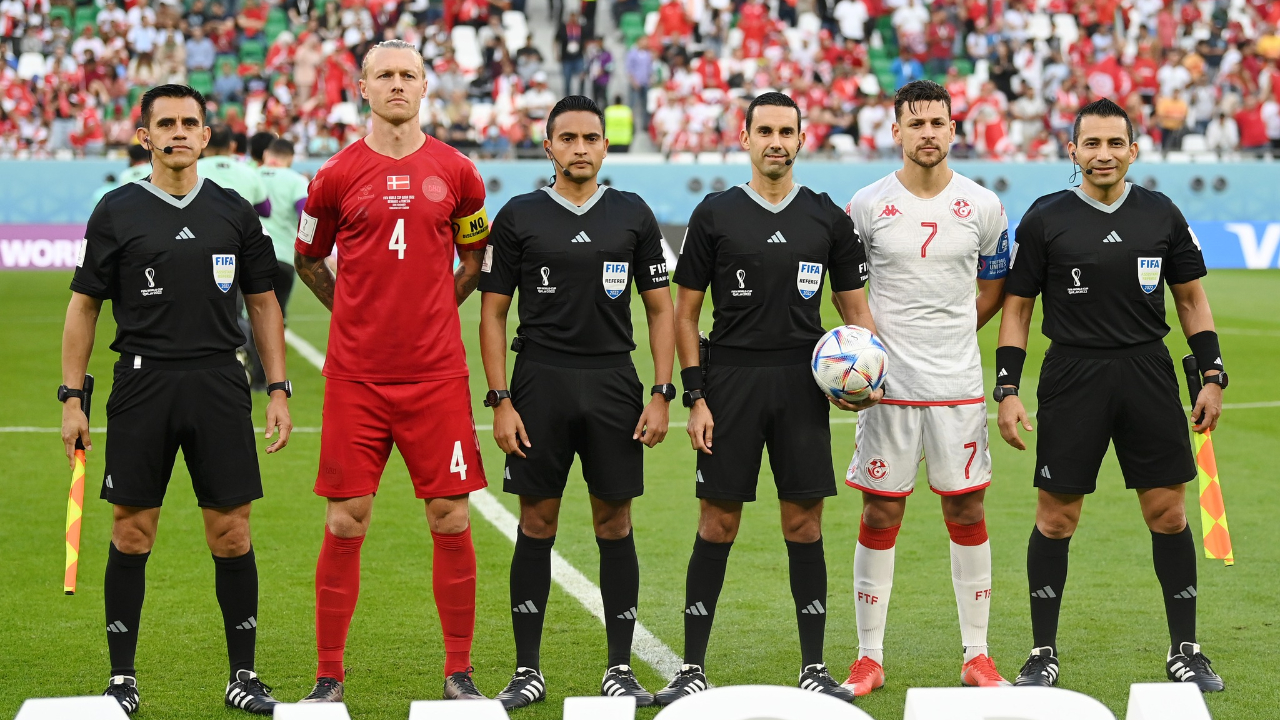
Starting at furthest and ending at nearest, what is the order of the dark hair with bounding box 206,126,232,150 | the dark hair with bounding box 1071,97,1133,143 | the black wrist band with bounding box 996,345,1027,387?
the dark hair with bounding box 206,126,232,150
the black wrist band with bounding box 996,345,1027,387
the dark hair with bounding box 1071,97,1133,143

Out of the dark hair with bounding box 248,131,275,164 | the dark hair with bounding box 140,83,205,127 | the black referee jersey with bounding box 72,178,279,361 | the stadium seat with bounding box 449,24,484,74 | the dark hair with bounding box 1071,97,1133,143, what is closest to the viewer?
the black referee jersey with bounding box 72,178,279,361

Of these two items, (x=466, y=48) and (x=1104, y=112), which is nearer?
(x=1104, y=112)

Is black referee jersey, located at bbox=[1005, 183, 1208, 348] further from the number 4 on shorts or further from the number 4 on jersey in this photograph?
the number 4 on jersey

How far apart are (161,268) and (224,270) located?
8.7 inches

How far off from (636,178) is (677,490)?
44.5 feet

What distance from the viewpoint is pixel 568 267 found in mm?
5410

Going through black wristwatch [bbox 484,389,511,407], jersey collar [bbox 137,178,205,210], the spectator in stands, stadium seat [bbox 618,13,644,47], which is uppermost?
stadium seat [bbox 618,13,644,47]

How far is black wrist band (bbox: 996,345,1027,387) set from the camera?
5.76m

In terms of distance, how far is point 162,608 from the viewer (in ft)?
21.9

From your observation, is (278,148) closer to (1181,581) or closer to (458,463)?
(458,463)

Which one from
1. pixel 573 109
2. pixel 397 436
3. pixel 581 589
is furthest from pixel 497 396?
pixel 581 589

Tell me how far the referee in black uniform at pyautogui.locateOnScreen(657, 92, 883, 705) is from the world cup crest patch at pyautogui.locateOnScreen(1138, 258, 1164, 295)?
43.1 inches

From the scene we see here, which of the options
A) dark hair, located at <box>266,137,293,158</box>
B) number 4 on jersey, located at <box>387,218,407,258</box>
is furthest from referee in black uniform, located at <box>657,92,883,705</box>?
dark hair, located at <box>266,137,293,158</box>

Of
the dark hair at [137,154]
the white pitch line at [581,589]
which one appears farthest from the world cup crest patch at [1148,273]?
the dark hair at [137,154]
